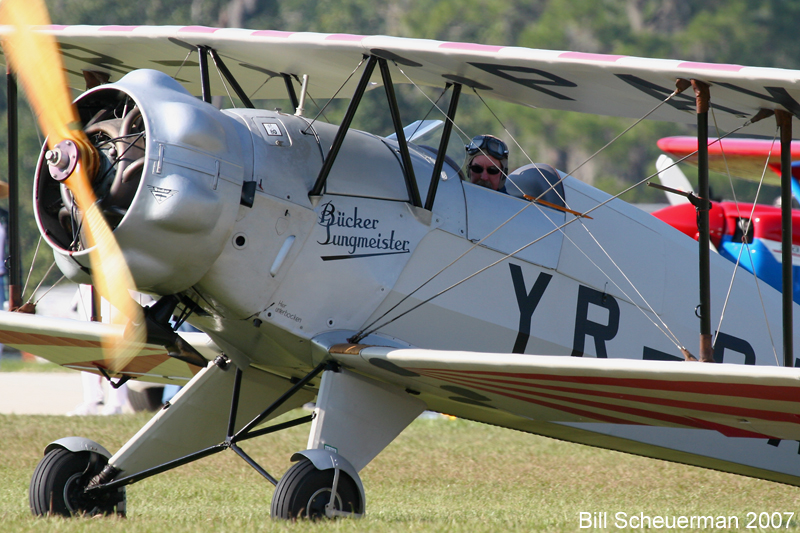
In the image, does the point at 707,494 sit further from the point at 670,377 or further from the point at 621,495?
the point at 670,377

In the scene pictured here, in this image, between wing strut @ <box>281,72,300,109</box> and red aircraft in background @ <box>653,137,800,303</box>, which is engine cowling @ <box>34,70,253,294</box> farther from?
red aircraft in background @ <box>653,137,800,303</box>

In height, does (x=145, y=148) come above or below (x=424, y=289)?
above

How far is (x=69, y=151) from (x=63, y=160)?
0.05 metres

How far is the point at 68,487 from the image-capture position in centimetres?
600

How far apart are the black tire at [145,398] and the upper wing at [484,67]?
572 cm

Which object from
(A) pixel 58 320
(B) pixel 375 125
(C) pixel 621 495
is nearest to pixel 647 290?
(C) pixel 621 495

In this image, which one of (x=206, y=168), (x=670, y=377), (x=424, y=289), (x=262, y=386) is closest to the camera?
(x=670, y=377)

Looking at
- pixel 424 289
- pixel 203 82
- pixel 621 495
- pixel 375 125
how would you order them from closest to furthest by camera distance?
1. pixel 424 289
2. pixel 203 82
3. pixel 621 495
4. pixel 375 125

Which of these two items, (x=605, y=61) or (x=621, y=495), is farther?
(x=621, y=495)

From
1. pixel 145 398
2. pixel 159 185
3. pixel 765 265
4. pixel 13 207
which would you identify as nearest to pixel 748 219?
pixel 765 265

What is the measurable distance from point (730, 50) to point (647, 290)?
105 feet

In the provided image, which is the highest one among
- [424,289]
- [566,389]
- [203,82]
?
[203,82]

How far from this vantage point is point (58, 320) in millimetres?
6594

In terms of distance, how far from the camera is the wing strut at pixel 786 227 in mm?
5797
